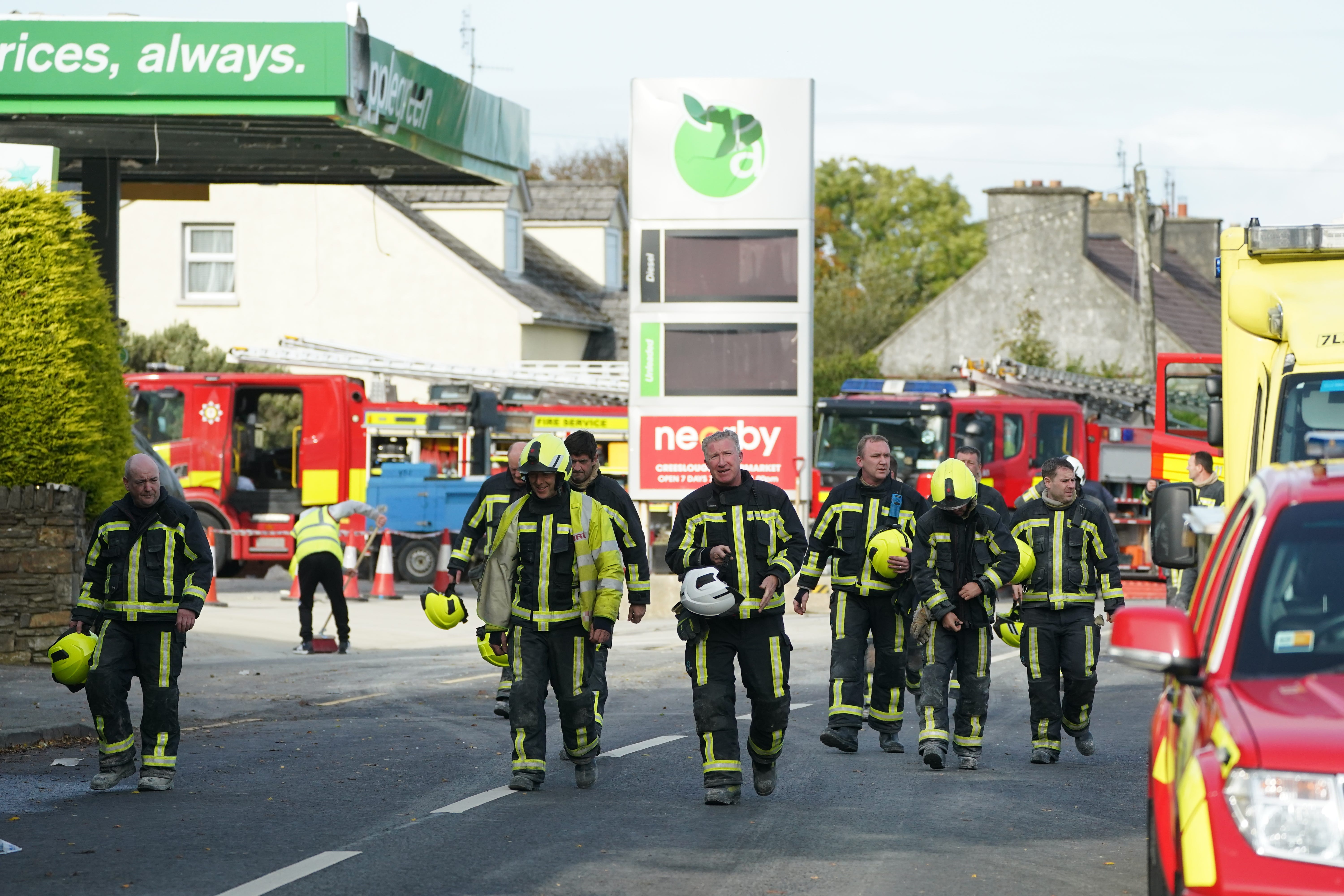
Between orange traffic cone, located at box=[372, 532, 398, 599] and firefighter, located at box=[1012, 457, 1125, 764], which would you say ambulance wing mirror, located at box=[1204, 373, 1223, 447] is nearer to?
firefighter, located at box=[1012, 457, 1125, 764]

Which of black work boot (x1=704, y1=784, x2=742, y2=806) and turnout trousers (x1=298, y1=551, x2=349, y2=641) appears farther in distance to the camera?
turnout trousers (x1=298, y1=551, x2=349, y2=641)

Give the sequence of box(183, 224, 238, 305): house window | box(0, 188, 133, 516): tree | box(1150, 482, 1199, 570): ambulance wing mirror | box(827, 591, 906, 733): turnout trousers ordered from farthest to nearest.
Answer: box(183, 224, 238, 305): house window, box(0, 188, 133, 516): tree, box(827, 591, 906, 733): turnout trousers, box(1150, 482, 1199, 570): ambulance wing mirror

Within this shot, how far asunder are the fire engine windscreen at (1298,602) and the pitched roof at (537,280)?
32.7 m

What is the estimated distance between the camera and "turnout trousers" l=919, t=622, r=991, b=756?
10.6m

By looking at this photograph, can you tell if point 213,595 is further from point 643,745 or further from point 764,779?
point 764,779

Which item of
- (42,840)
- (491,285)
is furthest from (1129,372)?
(42,840)

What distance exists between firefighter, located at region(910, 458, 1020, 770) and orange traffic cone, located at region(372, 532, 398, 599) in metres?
14.9

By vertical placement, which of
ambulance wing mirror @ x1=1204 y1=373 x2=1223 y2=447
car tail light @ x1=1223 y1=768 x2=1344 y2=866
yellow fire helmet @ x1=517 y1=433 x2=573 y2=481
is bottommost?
car tail light @ x1=1223 y1=768 x2=1344 y2=866

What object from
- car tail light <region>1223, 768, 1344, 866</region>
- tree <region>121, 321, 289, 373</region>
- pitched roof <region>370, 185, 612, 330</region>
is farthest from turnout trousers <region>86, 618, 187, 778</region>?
pitched roof <region>370, 185, 612, 330</region>

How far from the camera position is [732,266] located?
22109mm

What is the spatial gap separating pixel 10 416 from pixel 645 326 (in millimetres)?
9163

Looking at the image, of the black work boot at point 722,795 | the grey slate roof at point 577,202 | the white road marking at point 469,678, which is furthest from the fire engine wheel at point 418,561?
the grey slate roof at point 577,202

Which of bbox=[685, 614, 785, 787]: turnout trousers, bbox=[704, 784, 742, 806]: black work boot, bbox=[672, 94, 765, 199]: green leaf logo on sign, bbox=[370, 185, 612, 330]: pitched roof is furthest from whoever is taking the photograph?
bbox=[370, 185, 612, 330]: pitched roof

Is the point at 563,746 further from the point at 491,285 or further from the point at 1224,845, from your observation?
the point at 491,285
